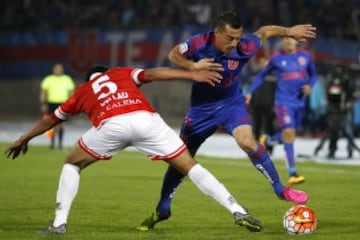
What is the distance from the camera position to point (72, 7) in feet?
140

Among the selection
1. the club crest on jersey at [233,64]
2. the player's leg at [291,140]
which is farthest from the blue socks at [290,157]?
the club crest on jersey at [233,64]

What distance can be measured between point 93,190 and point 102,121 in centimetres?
604

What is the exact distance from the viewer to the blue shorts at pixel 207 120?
1207 centimetres

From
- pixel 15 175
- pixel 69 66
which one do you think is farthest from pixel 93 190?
pixel 69 66

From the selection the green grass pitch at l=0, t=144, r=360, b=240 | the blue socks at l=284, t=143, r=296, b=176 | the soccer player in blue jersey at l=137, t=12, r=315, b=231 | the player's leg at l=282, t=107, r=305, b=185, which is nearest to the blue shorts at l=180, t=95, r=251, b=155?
the soccer player in blue jersey at l=137, t=12, r=315, b=231

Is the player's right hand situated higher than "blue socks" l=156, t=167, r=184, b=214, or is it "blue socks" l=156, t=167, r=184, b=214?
the player's right hand

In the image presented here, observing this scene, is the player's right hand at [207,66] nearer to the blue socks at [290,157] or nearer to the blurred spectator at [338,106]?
the blue socks at [290,157]

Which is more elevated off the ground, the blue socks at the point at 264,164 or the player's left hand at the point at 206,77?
the player's left hand at the point at 206,77

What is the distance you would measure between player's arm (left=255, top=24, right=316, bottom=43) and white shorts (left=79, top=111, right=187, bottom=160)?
2.30 m

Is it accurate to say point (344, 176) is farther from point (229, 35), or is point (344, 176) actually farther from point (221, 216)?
point (229, 35)

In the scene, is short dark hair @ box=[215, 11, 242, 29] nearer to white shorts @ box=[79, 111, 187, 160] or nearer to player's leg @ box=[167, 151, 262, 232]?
white shorts @ box=[79, 111, 187, 160]

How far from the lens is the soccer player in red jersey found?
34.3ft

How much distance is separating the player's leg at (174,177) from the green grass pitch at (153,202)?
14cm

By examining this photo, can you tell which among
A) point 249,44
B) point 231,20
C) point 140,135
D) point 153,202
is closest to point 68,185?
point 140,135
